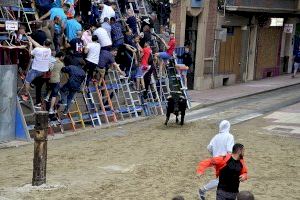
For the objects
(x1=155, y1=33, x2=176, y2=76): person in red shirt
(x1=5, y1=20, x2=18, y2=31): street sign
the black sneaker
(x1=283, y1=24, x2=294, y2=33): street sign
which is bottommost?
the black sneaker

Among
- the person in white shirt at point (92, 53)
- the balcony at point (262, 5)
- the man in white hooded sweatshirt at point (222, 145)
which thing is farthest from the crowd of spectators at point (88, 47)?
the balcony at point (262, 5)

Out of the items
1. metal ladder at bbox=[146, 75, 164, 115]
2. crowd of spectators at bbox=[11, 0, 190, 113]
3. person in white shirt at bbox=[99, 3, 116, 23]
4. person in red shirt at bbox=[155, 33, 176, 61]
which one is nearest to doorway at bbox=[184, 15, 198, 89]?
crowd of spectators at bbox=[11, 0, 190, 113]

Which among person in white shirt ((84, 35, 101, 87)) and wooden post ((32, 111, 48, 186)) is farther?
person in white shirt ((84, 35, 101, 87))

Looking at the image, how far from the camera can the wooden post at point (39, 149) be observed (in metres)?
9.72

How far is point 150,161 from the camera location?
12320mm

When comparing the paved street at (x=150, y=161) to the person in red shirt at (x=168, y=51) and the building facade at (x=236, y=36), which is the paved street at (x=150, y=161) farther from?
the building facade at (x=236, y=36)

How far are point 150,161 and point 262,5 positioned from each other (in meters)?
20.0

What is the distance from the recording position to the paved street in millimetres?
9992

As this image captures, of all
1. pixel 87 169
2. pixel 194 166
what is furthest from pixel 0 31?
pixel 194 166

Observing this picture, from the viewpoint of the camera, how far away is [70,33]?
15.7 metres

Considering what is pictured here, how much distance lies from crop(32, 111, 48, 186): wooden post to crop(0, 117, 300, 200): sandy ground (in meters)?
0.20

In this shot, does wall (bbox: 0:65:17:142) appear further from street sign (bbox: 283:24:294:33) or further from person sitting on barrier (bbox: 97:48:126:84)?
street sign (bbox: 283:24:294:33)

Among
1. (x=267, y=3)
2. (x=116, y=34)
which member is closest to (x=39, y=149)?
(x=116, y=34)

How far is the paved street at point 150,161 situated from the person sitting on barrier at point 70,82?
1071 mm
